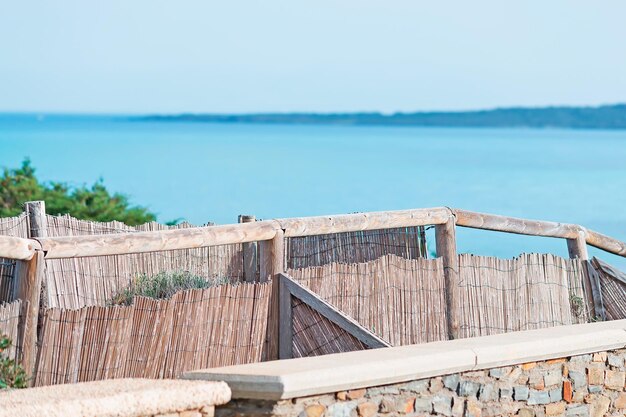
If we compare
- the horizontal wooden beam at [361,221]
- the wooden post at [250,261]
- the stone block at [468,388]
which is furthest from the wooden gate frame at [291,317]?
the stone block at [468,388]

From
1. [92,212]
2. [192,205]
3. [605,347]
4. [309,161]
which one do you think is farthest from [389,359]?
[309,161]

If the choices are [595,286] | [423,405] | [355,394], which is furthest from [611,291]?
[355,394]

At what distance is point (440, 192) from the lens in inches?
2446

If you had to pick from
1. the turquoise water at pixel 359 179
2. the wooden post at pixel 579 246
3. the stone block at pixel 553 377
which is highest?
the turquoise water at pixel 359 179

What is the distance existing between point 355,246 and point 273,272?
1038mm

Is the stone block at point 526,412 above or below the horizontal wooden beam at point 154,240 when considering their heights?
below

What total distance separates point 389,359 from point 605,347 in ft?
6.19

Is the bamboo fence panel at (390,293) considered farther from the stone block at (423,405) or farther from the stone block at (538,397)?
the stone block at (423,405)

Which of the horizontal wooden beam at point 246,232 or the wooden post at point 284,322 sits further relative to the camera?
the wooden post at point 284,322

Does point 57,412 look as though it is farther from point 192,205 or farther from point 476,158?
point 476,158

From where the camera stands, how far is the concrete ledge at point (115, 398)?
5469 millimetres

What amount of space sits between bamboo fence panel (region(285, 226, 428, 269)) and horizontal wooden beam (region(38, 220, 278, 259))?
74 centimetres

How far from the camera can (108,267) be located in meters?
8.15

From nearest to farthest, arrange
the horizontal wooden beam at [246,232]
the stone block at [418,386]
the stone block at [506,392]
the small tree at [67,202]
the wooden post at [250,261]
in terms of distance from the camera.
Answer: the stone block at [418,386] → the horizontal wooden beam at [246,232] → the stone block at [506,392] → the wooden post at [250,261] → the small tree at [67,202]
